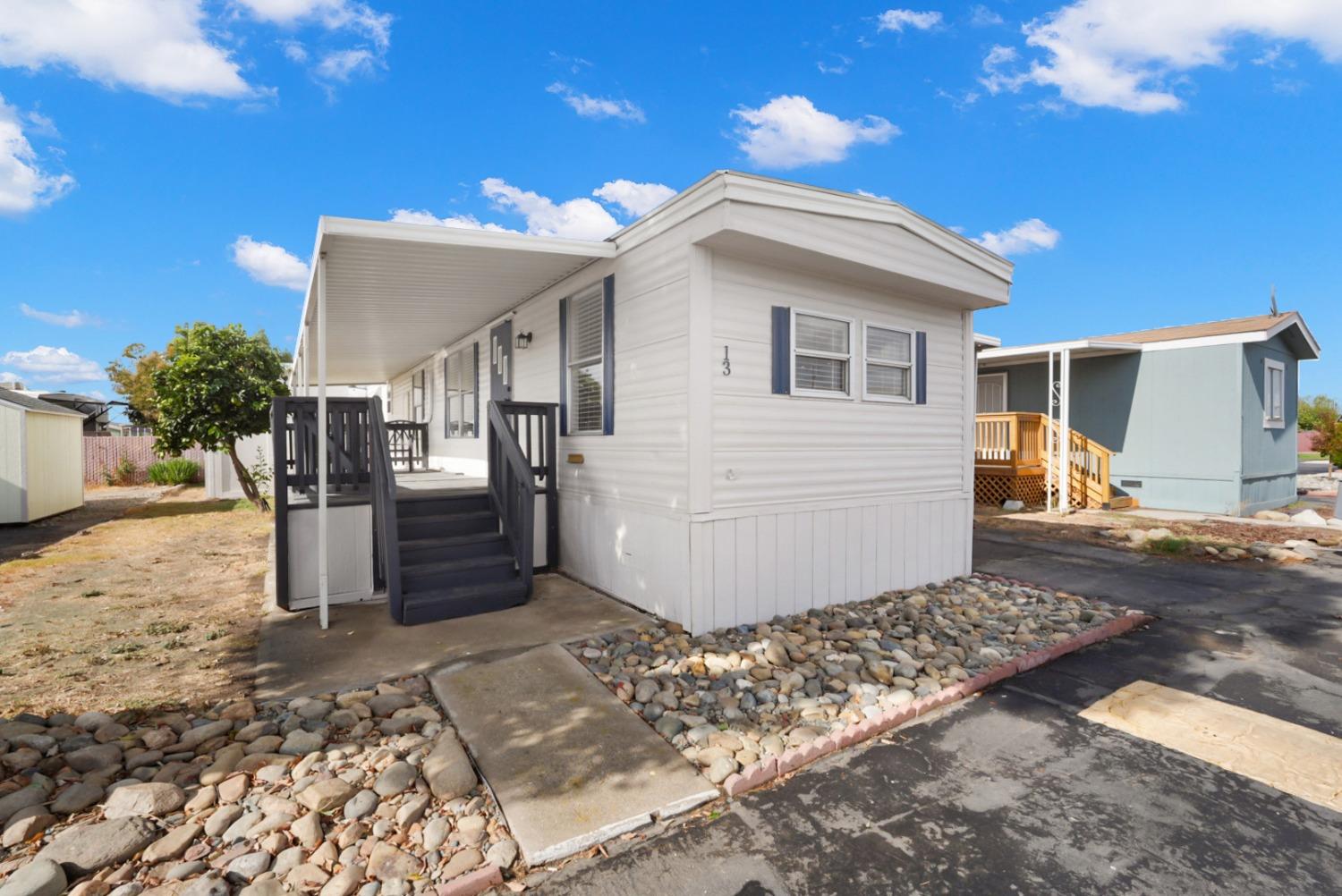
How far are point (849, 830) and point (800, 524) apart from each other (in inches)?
110

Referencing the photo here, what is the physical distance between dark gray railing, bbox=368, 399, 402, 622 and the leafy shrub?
713 inches

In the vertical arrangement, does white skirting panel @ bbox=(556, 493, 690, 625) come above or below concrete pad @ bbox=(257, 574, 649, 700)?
above

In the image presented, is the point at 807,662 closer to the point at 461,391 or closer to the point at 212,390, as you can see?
the point at 461,391

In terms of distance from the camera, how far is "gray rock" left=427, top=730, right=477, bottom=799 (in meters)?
2.43

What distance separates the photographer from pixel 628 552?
16.7ft

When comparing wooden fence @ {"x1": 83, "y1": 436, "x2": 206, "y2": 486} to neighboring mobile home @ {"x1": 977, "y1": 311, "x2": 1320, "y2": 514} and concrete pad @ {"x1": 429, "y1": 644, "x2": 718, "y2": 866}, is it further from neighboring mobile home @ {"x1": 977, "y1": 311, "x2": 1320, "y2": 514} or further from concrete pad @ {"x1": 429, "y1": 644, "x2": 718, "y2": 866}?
neighboring mobile home @ {"x1": 977, "y1": 311, "x2": 1320, "y2": 514}

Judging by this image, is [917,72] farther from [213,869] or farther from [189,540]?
[189,540]

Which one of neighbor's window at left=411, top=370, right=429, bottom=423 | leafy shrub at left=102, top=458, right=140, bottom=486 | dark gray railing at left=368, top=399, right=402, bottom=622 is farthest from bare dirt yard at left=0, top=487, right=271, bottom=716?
leafy shrub at left=102, top=458, right=140, bottom=486

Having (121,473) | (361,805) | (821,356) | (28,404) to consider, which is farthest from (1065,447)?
(121,473)

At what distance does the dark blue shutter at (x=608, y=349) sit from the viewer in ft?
17.2

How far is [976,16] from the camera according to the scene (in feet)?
26.8

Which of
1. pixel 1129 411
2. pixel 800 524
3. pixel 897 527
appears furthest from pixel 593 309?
pixel 1129 411

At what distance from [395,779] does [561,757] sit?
27.0 inches

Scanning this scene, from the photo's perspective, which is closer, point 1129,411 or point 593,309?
point 593,309
